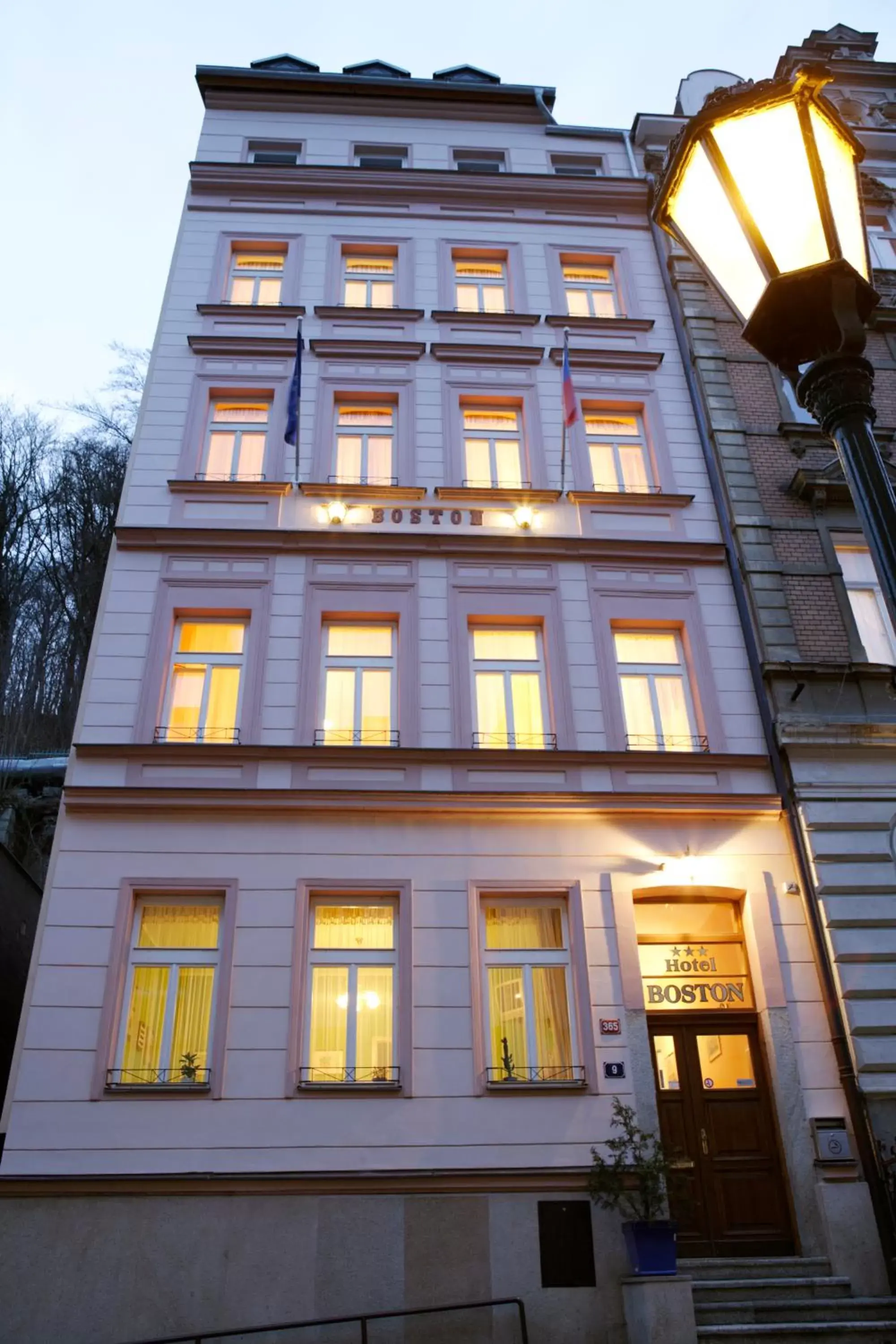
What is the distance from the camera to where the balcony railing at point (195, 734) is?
11953 millimetres

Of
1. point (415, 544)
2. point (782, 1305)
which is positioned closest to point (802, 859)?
point (782, 1305)

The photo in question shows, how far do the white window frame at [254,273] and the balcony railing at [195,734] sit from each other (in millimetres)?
7747

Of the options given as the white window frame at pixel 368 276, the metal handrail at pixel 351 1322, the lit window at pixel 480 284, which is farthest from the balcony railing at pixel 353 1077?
the lit window at pixel 480 284

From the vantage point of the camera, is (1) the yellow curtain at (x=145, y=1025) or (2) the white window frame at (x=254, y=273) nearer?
(1) the yellow curtain at (x=145, y=1025)

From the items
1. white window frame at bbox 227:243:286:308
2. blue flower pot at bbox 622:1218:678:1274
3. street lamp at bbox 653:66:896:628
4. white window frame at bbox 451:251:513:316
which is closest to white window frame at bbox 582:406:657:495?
white window frame at bbox 451:251:513:316

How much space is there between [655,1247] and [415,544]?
28.6ft

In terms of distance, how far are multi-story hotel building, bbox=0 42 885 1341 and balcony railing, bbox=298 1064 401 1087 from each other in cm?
4

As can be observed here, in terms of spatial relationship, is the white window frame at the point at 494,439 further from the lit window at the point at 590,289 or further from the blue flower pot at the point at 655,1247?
the blue flower pot at the point at 655,1247

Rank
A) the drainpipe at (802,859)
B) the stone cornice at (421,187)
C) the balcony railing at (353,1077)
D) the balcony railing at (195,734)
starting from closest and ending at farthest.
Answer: the drainpipe at (802,859) → the balcony railing at (353,1077) → the balcony railing at (195,734) → the stone cornice at (421,187)

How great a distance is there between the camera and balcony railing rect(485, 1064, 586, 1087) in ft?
32.8

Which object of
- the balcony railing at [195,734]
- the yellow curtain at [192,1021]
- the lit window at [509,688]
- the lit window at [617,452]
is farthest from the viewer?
the lit window at [617,452]

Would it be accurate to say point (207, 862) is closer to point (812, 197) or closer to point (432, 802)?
point (432, 802)

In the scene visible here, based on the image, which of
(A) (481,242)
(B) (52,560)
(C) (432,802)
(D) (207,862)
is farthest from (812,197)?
(B) (52,560)

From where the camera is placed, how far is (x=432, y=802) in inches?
447
